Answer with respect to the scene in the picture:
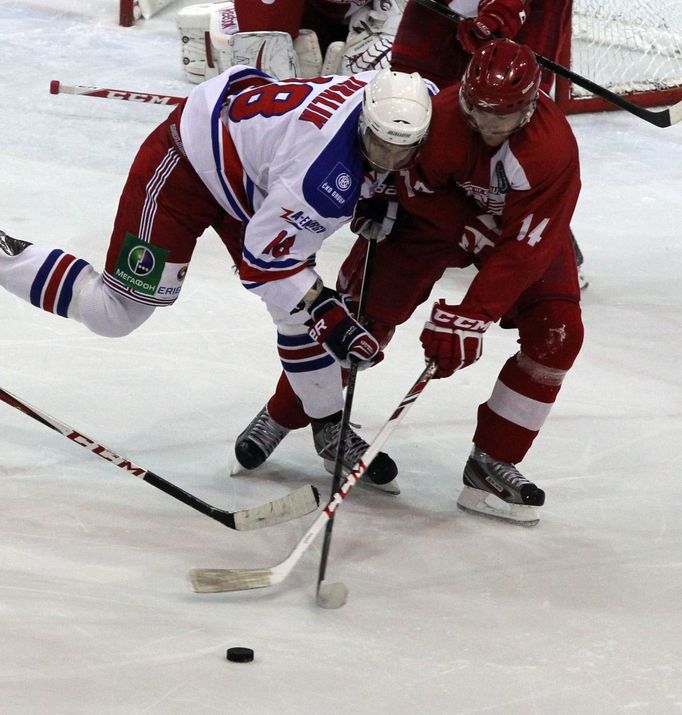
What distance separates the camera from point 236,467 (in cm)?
265

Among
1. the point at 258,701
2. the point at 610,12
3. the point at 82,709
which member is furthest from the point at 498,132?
the point at 610,12

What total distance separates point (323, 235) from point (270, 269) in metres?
0.12

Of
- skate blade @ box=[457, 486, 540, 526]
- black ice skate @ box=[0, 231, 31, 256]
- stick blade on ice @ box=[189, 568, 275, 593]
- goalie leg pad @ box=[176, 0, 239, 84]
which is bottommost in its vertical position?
goalie leg pad @ box=[176, 0, 239, 84]

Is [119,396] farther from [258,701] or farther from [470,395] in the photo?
[258,701]

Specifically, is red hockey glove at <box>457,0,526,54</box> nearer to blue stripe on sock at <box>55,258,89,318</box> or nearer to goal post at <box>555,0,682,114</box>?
blue stripe on sock at <box>55,258,89,318</box>

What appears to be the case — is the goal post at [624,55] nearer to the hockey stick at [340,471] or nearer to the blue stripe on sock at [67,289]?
the hockey stick at [340,471]

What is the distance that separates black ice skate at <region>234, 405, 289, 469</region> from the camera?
263cm

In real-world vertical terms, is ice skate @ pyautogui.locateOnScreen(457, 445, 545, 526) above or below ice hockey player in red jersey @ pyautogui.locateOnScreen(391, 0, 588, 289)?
below

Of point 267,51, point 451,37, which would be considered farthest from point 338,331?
point 267,51

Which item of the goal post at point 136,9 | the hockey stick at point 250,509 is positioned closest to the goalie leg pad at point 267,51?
the hockey stick at point 250,509

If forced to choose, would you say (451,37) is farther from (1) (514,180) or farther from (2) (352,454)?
(2) (352,454)

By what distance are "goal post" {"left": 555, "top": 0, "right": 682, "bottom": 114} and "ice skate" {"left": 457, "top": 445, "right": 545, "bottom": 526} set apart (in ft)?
Result: 10.6

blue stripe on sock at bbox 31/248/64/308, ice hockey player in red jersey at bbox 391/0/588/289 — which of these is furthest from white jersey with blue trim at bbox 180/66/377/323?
ice hockey player in red jersey at bbox 391/0/588/289

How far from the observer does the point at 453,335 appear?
7.32ft
